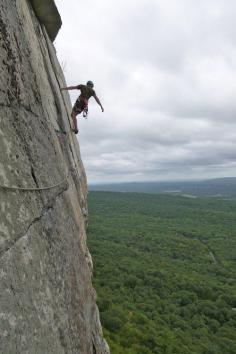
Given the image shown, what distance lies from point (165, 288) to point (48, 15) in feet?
216

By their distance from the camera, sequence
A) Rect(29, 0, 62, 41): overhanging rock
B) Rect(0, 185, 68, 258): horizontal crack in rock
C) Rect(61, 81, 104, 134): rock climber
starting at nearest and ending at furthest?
Rect(0, 185, 68, 258): horizontal crack in rock → Rect(29, 0, 62, 41): overhanging rock → Rect(61, 81, 104, 134): rock climber

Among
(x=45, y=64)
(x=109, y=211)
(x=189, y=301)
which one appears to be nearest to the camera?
(x=45, y=64)

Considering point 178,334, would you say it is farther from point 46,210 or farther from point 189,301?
point 46,210

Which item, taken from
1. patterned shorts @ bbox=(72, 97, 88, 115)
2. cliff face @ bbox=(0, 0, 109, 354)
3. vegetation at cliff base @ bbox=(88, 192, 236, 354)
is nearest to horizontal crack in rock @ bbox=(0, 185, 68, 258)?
cliff face @ bbox=(0, 0, 109, 354)

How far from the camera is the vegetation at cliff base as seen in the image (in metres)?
47.7

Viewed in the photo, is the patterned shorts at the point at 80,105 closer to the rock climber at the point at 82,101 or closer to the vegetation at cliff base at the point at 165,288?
the rock climber at the point at 82,101

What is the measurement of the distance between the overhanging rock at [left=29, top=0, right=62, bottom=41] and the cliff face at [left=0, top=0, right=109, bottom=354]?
1295 mm

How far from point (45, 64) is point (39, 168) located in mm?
3463

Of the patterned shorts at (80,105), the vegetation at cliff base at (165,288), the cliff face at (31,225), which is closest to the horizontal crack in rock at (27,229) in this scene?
the cliff face at (31,225)

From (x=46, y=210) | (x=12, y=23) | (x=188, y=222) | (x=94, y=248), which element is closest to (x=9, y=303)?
(x=46, y=210)

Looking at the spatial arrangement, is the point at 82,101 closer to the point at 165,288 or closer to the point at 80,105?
the point at 80,105

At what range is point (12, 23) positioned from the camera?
4.99m

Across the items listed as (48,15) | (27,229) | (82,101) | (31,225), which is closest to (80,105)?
(82,101)

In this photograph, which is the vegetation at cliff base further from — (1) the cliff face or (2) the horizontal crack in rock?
(2) the horizontal crack in rock
